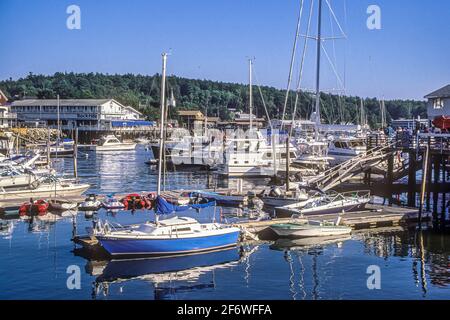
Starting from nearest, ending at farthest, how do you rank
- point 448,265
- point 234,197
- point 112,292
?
point 112,292 → point 448,265 → point 234,197

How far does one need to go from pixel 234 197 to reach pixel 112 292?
22.3m

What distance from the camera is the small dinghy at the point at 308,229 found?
34906mm

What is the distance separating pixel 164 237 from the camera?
30625mm

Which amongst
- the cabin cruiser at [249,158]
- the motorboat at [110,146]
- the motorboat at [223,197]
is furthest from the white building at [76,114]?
the motorboat at [223,197]

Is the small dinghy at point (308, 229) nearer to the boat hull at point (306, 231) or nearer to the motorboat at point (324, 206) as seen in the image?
the boat hull at point (306, 231)

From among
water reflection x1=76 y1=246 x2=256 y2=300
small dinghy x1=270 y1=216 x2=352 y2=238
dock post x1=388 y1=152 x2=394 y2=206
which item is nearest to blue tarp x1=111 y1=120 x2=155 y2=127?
dock post x1=388 y1=152 x2=394 y2=206

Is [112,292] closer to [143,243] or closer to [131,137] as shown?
[143,243]

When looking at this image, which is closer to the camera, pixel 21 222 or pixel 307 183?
pixel 21 222

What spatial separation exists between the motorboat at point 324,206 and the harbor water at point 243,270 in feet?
12.4

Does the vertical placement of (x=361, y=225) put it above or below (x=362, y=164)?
below

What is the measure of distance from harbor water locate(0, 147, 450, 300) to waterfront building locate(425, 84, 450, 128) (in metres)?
22.0

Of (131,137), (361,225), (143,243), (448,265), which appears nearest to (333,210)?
(361,225)
